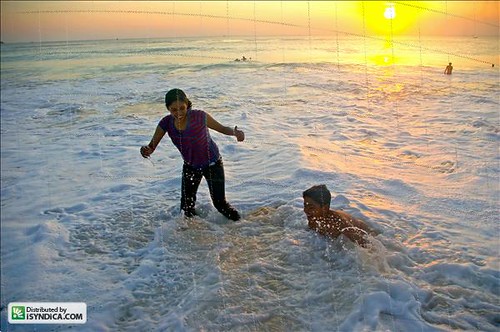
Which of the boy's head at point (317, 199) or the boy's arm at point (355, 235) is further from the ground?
the boy's head at point (317, 199)

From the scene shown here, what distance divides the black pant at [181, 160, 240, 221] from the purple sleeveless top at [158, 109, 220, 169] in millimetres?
85

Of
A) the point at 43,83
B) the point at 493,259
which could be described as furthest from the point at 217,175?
the point at 43,83

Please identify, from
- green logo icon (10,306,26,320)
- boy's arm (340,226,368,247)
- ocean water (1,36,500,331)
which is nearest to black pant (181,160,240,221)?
ocean water (1,36,500,331)

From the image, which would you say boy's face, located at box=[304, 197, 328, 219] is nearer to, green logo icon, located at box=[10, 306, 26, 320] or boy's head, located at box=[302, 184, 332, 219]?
boy's head, located at box=[302, 184, 332, 219]

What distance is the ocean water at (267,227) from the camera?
11.5 ft

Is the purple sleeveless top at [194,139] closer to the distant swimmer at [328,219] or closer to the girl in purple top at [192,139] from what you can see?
the girl in purple top at [192,139]

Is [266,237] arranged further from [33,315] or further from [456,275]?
[33,315]

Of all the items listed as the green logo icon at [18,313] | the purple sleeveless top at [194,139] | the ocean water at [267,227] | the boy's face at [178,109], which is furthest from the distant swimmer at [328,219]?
the green logo icon at [18,313]

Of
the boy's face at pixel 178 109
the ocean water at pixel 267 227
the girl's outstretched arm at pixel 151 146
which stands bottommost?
the ocean water at pixel 267 227

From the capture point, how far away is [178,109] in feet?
13.0

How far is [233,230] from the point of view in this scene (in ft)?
16.2

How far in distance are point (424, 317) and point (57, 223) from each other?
4.74 meters

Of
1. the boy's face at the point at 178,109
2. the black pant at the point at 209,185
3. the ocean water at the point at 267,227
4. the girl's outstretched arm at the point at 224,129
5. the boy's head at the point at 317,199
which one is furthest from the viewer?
the black pant at the point at 209,185

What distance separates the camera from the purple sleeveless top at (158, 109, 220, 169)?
4230 mm
